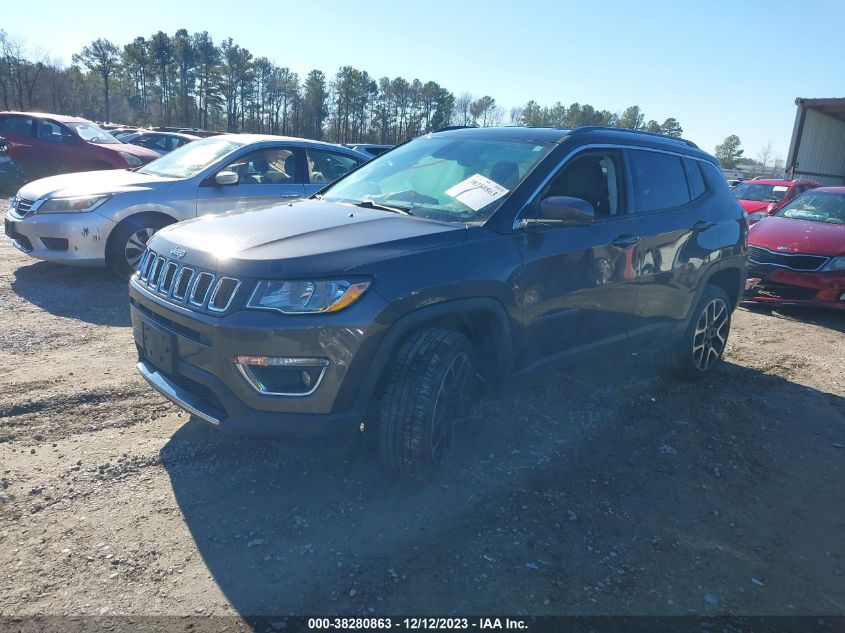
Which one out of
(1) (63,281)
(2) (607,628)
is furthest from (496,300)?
(1) (63,281)

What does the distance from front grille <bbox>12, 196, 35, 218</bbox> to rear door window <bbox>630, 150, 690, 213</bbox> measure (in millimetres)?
6169

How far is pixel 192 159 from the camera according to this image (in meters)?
7.54

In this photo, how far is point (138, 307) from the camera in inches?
136

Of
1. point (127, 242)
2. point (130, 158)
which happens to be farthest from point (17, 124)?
point (127, 242)

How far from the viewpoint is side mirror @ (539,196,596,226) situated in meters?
3.44

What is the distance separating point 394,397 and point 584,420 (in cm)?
185

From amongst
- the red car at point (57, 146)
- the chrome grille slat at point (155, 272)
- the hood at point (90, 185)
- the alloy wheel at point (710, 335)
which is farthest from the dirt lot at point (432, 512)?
the red car at point (57, 146)

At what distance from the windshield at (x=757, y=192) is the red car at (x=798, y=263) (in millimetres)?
4965

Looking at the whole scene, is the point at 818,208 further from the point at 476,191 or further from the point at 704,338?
the point at 476,191

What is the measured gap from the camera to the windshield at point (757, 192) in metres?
13.2

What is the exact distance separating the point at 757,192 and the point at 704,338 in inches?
399

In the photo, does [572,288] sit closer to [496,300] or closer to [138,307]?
[496,300]

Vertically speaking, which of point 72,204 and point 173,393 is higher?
point 72,204

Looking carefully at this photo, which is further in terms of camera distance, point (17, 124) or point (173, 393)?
point (17, 124)
